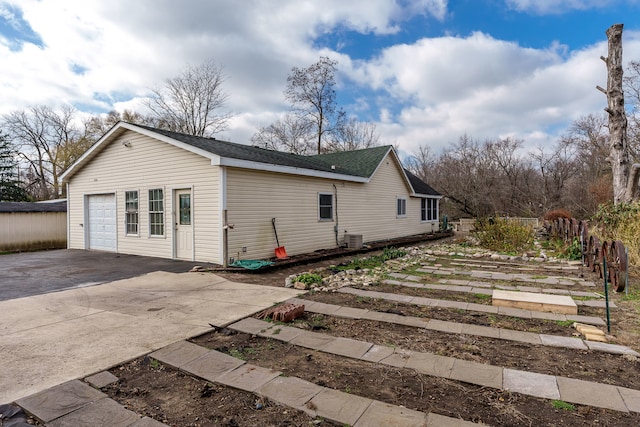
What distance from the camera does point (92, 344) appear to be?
11.9 ft

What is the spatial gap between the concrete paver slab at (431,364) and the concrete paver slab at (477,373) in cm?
6

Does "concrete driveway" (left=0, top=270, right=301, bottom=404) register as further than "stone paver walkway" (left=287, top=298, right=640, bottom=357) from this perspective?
No

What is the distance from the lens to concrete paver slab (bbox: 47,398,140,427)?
226cm

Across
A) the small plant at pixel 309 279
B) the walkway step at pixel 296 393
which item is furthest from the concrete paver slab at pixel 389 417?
the small plant at pixel 309 279

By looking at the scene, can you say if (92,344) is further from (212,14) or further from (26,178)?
(26,178)

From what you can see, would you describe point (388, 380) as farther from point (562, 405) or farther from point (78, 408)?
point (78, 408)

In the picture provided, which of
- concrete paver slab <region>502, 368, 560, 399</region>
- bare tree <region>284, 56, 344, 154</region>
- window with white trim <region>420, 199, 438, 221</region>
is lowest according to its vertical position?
concrete paver slab <region>502, 368, 560, 399</region>

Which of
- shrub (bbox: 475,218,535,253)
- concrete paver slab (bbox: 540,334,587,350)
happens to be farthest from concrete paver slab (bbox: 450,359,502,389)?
shrub (bbox: 475,218,535,253)

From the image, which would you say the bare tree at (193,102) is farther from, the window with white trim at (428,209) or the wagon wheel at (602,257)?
the wagon wheel at (602,257)

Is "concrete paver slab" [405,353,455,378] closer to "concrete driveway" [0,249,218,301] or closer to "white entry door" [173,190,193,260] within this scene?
"concrete driveway" [0,249,218,301]

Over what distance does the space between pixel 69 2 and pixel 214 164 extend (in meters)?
5.05

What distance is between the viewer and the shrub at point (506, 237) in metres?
11.0

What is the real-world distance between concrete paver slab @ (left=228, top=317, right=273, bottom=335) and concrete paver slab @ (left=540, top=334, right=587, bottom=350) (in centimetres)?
314

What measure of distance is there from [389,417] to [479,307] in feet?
10.6
